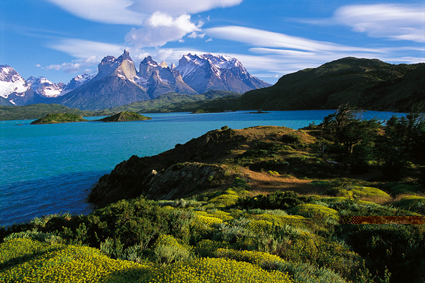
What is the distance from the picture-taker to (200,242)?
7.00 meters

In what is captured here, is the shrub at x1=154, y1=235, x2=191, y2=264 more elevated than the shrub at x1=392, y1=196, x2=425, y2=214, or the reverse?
the shrub at x1=154, y1=235, x2=191, y2=264

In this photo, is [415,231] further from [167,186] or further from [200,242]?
[167,186]

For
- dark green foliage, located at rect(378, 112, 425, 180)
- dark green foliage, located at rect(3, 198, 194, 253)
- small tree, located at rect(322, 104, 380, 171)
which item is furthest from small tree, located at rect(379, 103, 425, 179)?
dark green foliage, located at rect(3, 198, 194, 253)

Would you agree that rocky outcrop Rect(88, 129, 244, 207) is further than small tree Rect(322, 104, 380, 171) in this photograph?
No

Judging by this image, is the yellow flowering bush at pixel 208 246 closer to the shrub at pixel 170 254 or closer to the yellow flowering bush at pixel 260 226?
the shrub at pixel 170 254

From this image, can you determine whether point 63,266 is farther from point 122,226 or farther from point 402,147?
point 402,147

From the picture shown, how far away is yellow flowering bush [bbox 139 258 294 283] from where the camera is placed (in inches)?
167

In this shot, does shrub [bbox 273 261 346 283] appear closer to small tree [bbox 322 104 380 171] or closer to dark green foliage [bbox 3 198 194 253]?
dark green foliage [bbox 3 198 194 253]

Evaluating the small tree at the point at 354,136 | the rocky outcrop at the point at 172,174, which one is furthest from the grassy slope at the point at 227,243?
the small tree at the point at 354,136

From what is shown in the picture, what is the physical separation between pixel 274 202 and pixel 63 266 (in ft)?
34.9

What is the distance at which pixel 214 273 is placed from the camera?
14.8 feet

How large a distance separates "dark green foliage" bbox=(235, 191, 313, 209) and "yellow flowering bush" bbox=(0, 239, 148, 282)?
8.48m

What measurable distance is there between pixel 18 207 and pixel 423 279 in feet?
134

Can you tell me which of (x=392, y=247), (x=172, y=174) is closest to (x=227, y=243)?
(x=392, y=247)
